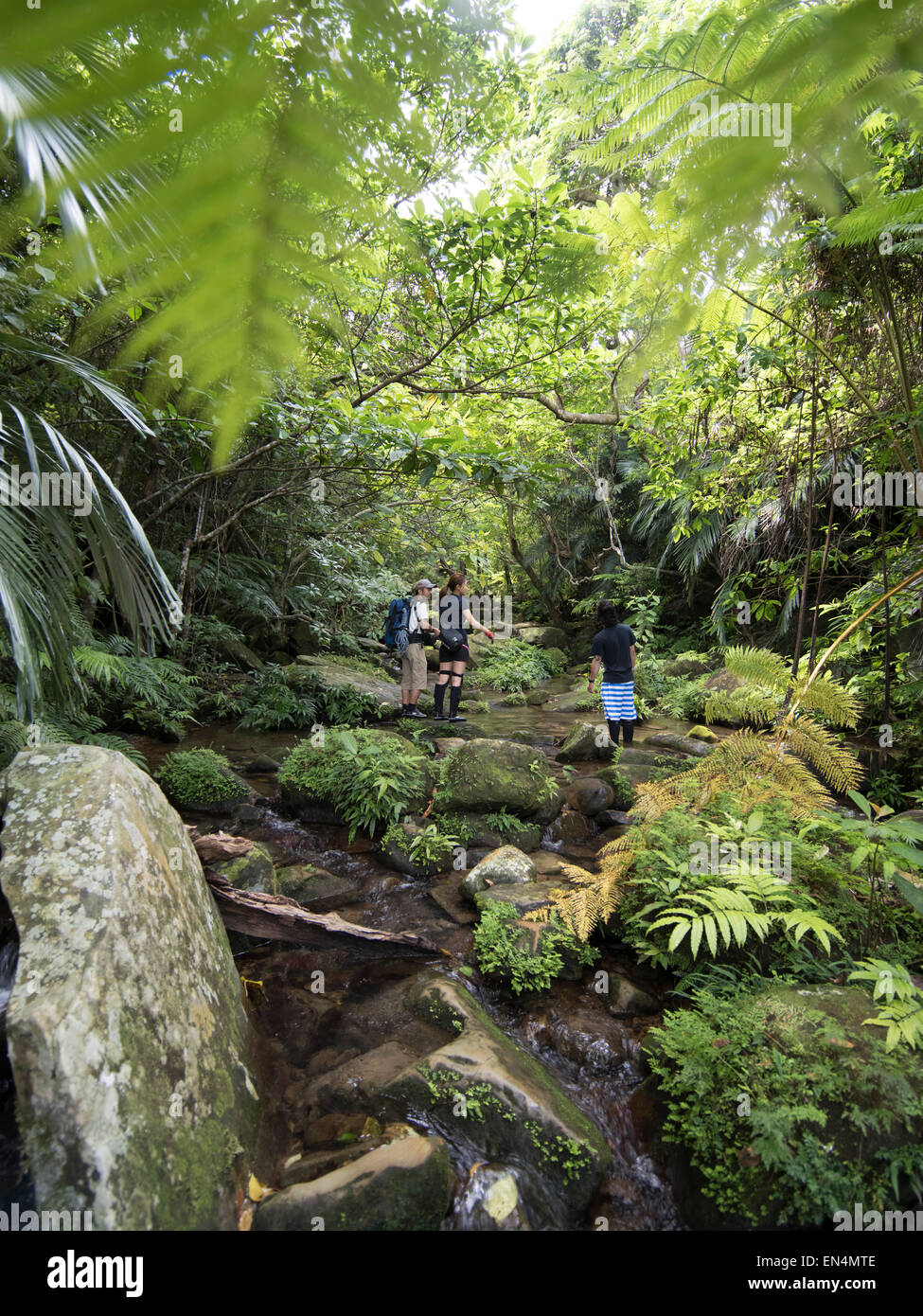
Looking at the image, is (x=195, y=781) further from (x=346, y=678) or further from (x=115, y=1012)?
(x=346, y=678)

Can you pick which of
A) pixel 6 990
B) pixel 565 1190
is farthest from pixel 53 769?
pixel 565 1190

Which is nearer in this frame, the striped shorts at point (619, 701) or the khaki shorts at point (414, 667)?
the striped shorts at point (619, 701)

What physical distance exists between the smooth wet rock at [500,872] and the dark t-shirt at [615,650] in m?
2.87

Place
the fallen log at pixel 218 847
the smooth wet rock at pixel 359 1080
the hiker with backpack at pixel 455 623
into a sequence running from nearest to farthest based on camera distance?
the smooth wet rock at pixel 359 1080 < the fallen log at pixel 218 847 < the hiker with backpack at pixel 455 623

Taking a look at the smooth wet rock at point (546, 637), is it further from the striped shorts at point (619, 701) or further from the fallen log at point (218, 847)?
the fallen log at point (218, 847)

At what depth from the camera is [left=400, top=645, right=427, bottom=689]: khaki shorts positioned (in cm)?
767

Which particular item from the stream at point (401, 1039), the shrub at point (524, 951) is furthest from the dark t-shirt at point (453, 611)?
the shrub at point (524, 951)

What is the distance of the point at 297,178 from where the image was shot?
0.76 metres

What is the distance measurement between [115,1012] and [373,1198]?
1.07m

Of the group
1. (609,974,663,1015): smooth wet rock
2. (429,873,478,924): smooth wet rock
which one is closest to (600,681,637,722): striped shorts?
(429,873,478,924): smooth wet rock

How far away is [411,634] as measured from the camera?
729 cm

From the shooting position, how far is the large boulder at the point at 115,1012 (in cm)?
154

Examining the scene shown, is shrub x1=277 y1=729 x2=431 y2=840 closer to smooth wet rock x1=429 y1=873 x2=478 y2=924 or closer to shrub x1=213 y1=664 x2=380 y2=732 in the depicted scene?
smooth wet rock x1=429 y1=873 x2=478 y2=924

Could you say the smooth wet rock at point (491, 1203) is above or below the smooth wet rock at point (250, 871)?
below
